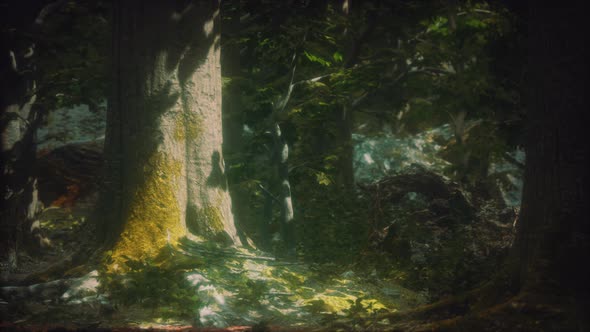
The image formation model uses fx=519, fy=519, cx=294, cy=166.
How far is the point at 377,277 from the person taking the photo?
8398 mm

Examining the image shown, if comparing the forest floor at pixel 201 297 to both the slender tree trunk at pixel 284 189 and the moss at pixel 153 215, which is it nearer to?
the moss at pixel 153 215

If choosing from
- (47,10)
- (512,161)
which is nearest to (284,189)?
(47,10)

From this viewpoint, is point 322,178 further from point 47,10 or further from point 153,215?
point 47,10

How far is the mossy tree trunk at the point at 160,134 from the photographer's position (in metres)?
7.42

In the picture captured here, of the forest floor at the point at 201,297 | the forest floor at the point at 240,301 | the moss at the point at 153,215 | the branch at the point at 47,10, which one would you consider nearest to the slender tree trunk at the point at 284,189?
the forest floor at the point at 240,301

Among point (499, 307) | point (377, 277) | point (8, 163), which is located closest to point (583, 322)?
point (499, 307)

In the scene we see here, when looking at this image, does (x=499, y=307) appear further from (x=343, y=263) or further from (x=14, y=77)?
(x=14, y=77)

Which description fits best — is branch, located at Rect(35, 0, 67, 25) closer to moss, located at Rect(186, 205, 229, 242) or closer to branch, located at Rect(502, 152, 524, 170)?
moss, located at Rect(186, 205, 229, 242)

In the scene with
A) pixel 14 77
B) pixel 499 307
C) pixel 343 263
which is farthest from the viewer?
pixel 14 77

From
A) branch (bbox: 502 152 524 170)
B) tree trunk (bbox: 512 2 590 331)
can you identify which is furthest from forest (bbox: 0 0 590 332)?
branch (bbox: 502 152 524 170)

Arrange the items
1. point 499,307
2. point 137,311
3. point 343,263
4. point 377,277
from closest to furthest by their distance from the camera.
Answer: point 499,307 < point 137,311 < point 377,277 < point 343,263

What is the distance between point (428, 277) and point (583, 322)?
3599 millimetres

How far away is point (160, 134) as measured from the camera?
7.55m

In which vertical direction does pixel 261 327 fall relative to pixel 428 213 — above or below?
below
